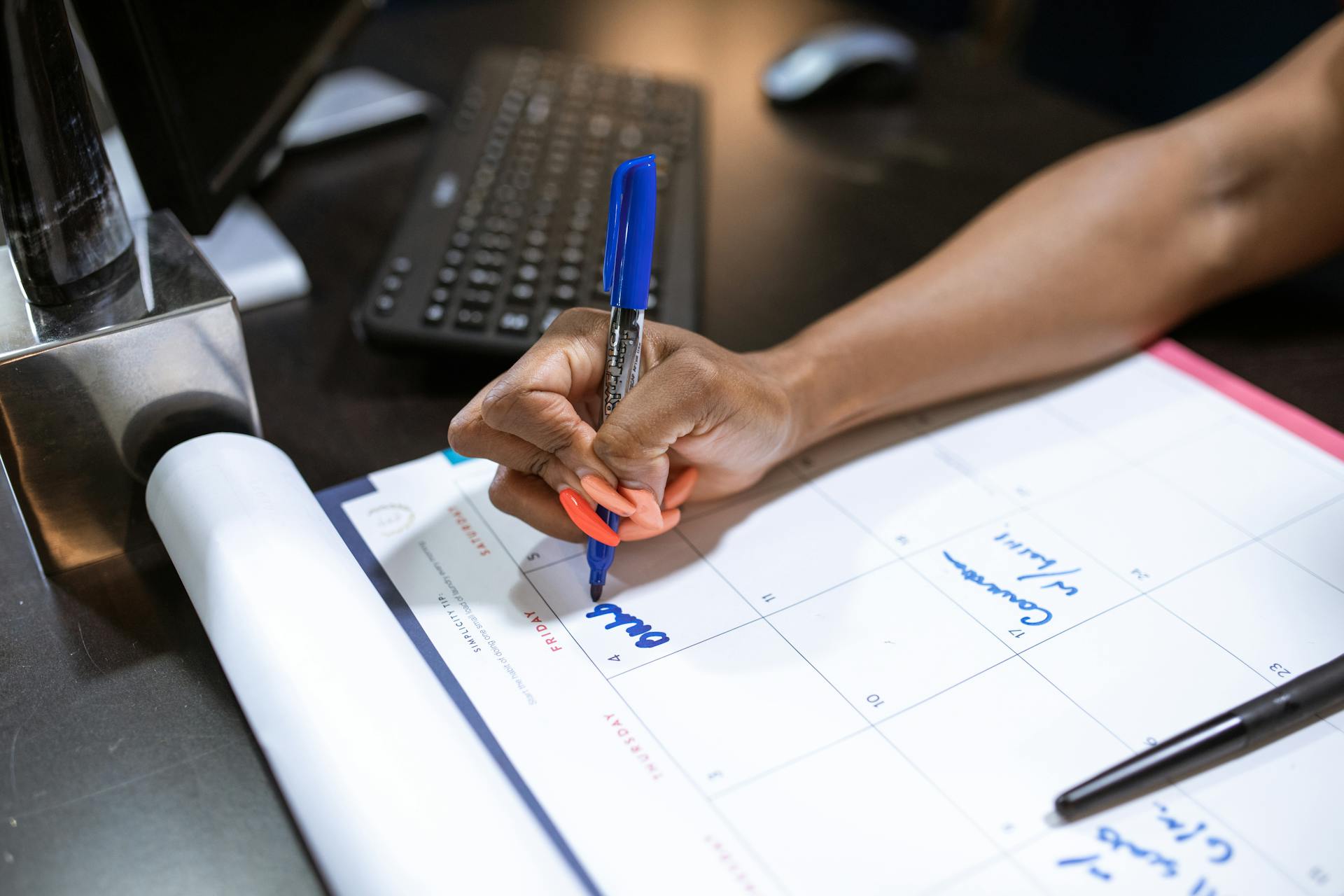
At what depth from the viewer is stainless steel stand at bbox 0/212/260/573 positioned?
1.43ft

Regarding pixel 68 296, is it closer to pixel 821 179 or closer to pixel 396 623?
pixel 396 623

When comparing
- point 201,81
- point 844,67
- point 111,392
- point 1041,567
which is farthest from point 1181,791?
point 844,67

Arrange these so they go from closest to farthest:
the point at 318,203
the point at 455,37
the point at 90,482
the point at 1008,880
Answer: the point at 1008,880 → the point at 90,482 → the point at 318,203 → the point at 455,37

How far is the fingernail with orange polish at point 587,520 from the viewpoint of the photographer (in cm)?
45

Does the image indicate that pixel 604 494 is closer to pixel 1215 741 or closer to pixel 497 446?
pixel 497 446

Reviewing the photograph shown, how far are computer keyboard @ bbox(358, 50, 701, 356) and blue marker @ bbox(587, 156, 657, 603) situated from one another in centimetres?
14

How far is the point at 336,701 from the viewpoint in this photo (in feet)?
1.20

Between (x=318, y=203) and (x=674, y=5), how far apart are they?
0.59 m

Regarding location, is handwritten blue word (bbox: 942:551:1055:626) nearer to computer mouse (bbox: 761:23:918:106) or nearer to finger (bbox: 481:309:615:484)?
finger (bbox: 481:309:615:484)

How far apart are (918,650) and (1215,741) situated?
12 centimetres

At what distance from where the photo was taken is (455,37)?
109cm

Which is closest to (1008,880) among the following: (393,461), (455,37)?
(393,461)

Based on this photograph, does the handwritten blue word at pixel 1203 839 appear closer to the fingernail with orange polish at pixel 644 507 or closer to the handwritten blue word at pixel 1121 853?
the handwritten blue word at pixel 1121 853

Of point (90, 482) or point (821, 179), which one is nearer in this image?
point (90, 482)
